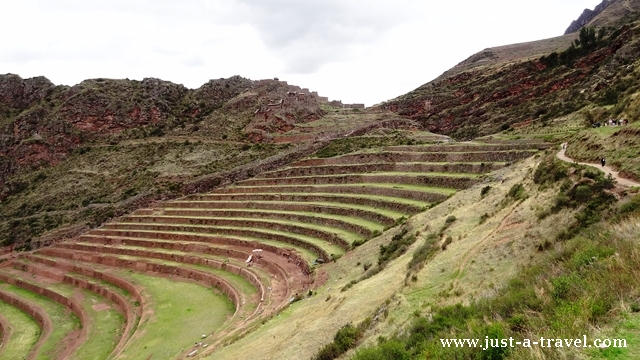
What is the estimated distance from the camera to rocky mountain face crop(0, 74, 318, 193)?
44.8 m

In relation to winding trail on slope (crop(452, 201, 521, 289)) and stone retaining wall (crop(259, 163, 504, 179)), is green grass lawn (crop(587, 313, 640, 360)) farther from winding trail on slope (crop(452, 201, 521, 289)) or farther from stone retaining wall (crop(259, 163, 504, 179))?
stone retaining wall (crop(259, 163, 504, 179))

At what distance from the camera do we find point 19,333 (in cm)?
1848

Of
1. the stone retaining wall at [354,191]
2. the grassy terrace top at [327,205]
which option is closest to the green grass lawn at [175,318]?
the grassy terrace top at [327,205]

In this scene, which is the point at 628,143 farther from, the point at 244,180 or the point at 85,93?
the point at 85,93

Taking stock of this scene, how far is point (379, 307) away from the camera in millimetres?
8664

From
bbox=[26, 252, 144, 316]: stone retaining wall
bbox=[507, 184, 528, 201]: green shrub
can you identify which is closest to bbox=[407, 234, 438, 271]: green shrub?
bbox=[507, 184, 528, 201]: green shrub

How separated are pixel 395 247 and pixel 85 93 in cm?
4869

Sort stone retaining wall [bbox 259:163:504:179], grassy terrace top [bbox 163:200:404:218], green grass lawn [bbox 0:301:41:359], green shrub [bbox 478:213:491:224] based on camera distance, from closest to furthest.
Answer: green shrub [bbox 478:213:491:224], green grass lawn [bbox 0:301:41:359], grassy terrace top [bbox 163:200:404:218], stone retaining wall [bbox 259:163:504:179]

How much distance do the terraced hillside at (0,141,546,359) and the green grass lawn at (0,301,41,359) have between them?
100 mm

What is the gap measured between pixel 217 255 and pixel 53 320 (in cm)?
798

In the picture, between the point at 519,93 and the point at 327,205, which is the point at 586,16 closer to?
the point at 519,93

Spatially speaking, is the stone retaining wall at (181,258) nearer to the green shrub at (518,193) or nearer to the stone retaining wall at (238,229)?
the stone retaining wall at (238,229)

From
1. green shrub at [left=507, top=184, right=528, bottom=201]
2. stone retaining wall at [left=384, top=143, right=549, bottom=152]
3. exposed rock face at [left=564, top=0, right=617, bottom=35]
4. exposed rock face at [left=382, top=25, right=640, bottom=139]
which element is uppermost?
exposed rock face at [left=564, top=0, right=617, bottom=35]

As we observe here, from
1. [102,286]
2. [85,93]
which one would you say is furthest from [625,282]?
[85,93]
